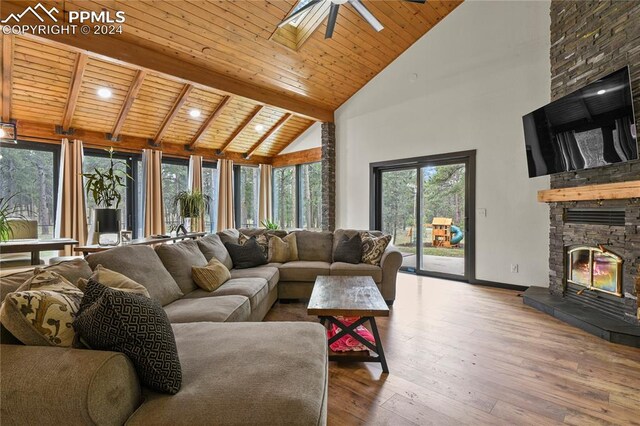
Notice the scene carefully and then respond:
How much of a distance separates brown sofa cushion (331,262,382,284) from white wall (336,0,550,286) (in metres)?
2.07

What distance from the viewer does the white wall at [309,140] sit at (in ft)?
23.9

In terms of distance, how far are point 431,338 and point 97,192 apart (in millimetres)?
3662

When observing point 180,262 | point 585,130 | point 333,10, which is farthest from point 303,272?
point 585,130

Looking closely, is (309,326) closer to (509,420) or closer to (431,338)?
(509,420)

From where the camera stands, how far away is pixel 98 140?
544 centimetres

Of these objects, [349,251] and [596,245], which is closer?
[596,245]

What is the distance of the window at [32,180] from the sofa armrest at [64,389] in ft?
16.7

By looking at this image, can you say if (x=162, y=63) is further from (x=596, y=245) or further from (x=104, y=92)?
(x=596, y=245)

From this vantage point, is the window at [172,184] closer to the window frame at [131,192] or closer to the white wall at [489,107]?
the window frame at [131,192]

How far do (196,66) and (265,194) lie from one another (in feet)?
12.9

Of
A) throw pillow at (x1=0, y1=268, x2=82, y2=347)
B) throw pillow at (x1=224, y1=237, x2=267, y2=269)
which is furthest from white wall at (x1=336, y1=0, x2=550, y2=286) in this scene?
throw pillow at (x1=0, y1=268, x2=82, y2=347)

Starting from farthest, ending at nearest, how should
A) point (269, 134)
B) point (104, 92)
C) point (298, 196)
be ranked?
point (298, 196), point (269, 134), point (104, 92)

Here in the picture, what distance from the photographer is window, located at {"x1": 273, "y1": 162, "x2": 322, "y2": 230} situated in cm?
743

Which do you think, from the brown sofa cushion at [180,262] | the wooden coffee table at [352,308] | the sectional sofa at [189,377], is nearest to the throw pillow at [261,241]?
the brown sofa cushion at [180,262]
